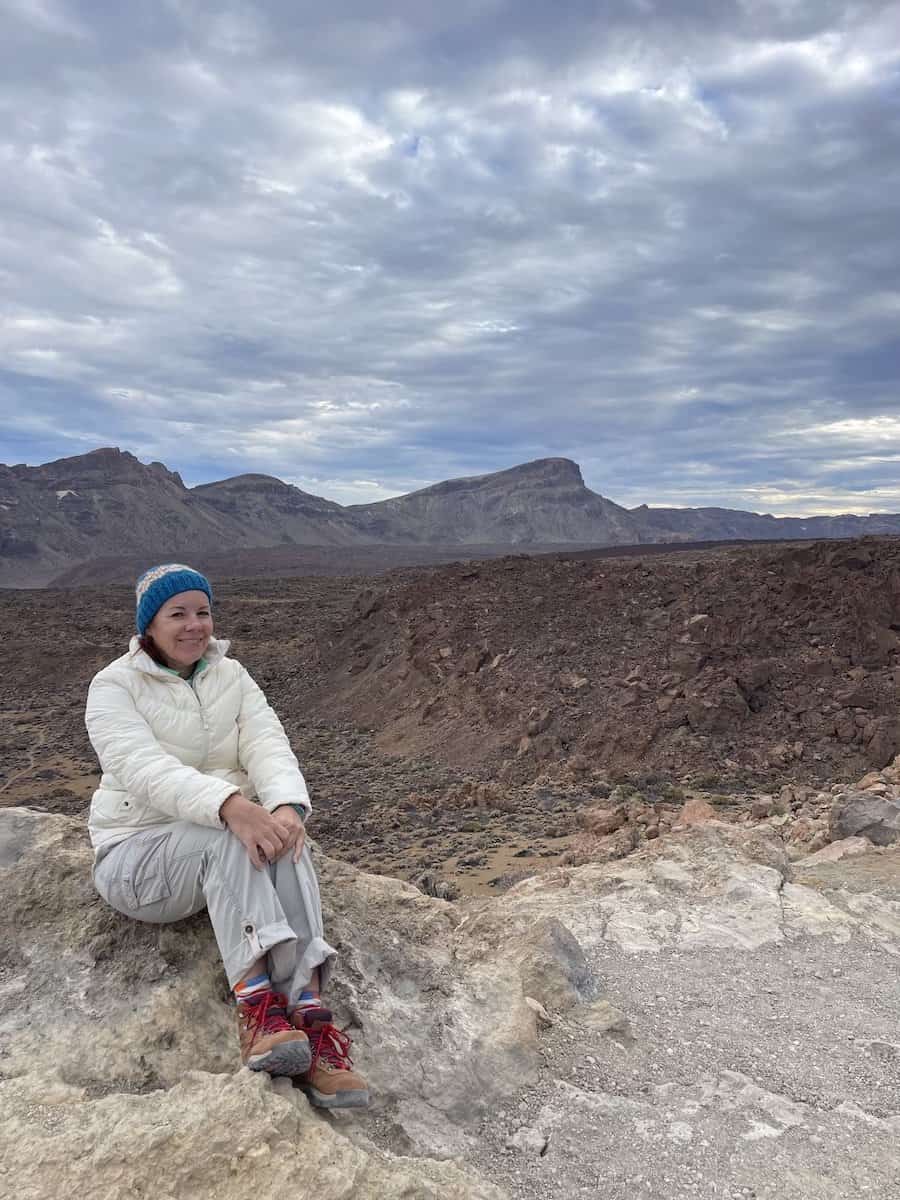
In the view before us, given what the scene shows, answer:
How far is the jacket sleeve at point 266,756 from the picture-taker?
279 cm

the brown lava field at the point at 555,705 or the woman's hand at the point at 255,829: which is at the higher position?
the woman's hand at the point at 255,829

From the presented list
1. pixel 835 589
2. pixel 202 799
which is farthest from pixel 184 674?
pixel 835 589

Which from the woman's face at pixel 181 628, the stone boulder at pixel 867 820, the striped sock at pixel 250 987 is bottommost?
the stone boulder at pixel 867 820

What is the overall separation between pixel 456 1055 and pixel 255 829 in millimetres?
1112

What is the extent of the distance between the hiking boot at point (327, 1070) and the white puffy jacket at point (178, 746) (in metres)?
0.63

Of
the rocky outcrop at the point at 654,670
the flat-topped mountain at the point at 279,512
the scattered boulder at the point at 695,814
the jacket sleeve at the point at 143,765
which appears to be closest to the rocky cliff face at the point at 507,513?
the flat-topped mountain at the point at 279,512

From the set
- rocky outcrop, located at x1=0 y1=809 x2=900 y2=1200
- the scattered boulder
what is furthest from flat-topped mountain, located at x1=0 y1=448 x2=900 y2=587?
rocky outcrop, located at x1=0 y1=809 x2=900 y2=1200

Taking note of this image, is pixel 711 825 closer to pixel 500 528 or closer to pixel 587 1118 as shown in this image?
pixel 587 1118

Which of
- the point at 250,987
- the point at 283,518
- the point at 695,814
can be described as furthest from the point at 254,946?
the point at 283,518

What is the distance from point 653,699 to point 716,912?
716 cm

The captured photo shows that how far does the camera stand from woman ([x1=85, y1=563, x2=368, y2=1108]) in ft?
7.86

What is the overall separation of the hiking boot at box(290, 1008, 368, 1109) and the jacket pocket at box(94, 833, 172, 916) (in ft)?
2.01

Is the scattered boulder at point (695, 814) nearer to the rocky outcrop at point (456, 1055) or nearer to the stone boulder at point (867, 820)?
the stone boulder at point (867, 820)

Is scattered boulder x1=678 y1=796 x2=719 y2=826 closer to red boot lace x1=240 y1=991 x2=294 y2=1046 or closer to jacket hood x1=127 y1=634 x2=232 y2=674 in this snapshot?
jacket hood x1=127 y1=634 x2=232 y2=674
